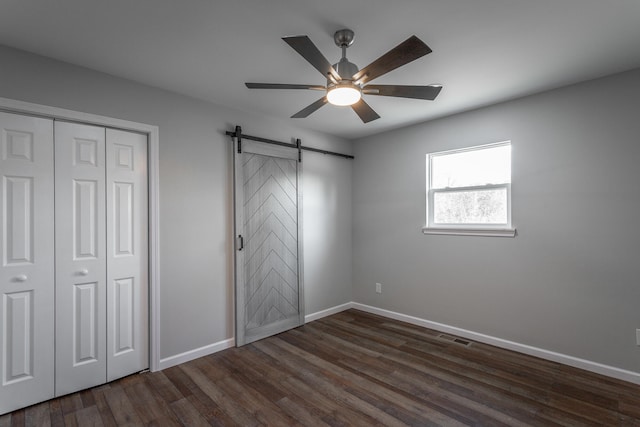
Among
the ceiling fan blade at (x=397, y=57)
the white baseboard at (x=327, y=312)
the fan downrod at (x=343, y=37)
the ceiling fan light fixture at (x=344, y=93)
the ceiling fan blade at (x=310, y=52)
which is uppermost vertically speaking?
the fan downrod at (x=343, y=37)

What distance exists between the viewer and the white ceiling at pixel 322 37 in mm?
1784

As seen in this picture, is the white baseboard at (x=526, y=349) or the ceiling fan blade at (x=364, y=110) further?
the white baseboard at (x=526, y=349)

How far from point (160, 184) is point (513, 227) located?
3454mm

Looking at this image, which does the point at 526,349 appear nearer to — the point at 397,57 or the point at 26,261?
the point at 397,57

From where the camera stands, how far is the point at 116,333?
2.63 m

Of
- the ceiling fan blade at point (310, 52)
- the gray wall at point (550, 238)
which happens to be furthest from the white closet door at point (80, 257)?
the gray wall at point (550, 238)

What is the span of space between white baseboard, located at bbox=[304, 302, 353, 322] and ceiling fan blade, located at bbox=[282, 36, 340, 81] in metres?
3.08

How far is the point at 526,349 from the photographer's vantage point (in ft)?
10.1

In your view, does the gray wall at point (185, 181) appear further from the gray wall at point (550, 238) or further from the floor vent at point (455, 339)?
the floor vent at point (455, 339)

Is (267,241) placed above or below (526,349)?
above

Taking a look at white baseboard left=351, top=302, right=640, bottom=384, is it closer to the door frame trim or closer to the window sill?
the window sill

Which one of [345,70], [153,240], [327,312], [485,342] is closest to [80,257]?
[153,240]

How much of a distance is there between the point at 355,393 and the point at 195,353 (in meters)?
1.59

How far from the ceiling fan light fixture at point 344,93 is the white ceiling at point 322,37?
0.37 meters
